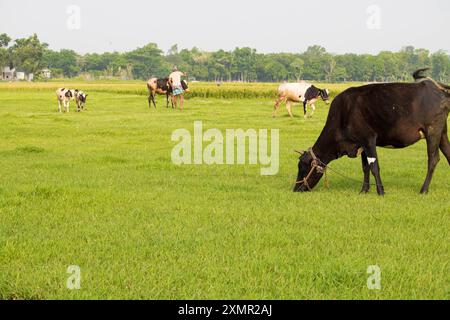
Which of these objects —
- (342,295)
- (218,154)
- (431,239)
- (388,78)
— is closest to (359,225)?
(431,239)

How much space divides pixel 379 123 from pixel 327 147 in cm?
105

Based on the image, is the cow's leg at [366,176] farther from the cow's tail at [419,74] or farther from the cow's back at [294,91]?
the cow's back at [294,91]

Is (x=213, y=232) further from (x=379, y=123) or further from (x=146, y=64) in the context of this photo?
(x=146, y=64)

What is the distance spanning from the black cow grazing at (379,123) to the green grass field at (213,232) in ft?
1.77

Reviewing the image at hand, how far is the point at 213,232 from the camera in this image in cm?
735

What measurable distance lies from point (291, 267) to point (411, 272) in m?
1.21

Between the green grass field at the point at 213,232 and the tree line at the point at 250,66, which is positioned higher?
the tree line at the point at 250,66

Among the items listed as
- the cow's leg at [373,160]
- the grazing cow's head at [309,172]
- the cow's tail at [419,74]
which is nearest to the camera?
the cow's leg at [373,160]

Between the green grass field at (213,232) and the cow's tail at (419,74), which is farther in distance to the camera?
the cow's tail at (419,74)

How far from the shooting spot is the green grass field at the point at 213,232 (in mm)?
5430

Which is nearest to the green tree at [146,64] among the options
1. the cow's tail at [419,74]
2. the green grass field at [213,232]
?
the green grass field at [213,232]

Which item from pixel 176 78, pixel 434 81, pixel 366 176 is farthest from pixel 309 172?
pixel 176 78

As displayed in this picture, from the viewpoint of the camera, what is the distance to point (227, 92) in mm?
54344

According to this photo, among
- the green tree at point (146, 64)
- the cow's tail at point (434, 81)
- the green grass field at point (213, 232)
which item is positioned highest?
the green tree at point (146, 64)
